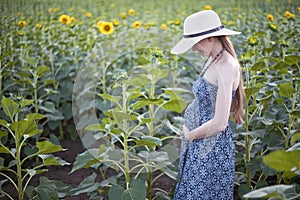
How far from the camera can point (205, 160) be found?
2168mm

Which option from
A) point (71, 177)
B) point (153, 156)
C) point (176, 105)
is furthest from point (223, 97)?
point (71, 177)

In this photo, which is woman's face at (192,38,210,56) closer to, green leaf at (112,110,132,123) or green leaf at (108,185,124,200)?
green leaf at (112,110,132,123)

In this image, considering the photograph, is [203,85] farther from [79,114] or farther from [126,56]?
[126,56]

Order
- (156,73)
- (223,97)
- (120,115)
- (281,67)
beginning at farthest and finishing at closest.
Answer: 1. (281,67)
2. (156,73)
3. (120,115)
4. (223,97)

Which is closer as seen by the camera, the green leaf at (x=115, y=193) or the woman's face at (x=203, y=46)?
the woman's face at (x=203, y=46)

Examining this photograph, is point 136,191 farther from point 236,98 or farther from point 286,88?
point 286,88

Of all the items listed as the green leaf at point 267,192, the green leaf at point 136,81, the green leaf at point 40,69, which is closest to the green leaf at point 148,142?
the green leaf at point 136,81

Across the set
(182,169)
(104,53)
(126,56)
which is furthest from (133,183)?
(126,56)

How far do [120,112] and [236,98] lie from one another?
519 millimetres

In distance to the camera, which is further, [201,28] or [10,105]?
[10,105]

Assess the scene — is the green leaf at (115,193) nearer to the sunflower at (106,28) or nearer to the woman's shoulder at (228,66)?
the woman's shoulder at (228,66)

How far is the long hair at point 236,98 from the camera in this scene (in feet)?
6.87

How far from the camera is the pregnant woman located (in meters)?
2.03

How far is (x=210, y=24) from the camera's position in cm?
205
